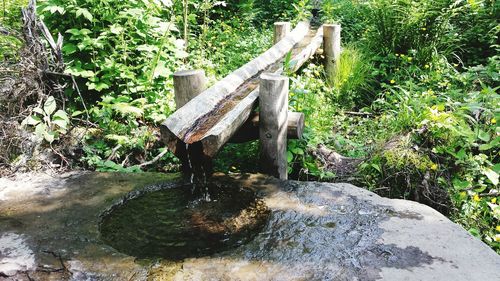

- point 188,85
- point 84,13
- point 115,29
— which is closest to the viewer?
point 188,85

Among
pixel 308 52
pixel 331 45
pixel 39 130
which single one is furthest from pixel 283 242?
pixel 331 45

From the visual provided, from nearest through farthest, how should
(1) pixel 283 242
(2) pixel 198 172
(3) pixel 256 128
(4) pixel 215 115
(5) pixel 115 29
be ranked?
(1) pixel 283 242
(2) pixel 198 172
(4) pixel 215 115
(3) pixel 256 128
(5) pixel 115 29

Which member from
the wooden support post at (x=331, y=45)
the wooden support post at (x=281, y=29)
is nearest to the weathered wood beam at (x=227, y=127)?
the wooden support post at (x=331, y=45)

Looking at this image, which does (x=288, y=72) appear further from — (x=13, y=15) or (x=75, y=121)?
(x=13, y=15)

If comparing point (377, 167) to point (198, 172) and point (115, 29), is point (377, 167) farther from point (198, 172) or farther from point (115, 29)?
point (115, 29)

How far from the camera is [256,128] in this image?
13.5 feet

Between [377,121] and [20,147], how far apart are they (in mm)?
3908

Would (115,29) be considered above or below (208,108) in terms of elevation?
above

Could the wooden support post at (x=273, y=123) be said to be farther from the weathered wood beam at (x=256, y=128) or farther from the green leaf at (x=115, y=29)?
the green leaf at (x=115, y=29)

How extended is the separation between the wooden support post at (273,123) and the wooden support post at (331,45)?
3.08 metres

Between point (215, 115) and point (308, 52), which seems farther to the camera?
point (308, 52)

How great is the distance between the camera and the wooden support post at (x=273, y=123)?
151 inches

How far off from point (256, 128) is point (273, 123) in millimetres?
267

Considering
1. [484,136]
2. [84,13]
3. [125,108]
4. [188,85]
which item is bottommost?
[484,136]
